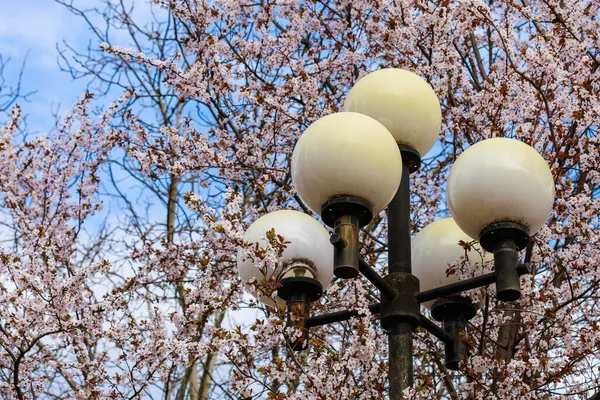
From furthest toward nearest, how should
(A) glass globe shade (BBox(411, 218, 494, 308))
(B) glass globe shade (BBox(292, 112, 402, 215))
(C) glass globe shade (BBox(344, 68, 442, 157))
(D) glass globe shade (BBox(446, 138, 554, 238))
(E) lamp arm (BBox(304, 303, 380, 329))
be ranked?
(C) glass globe shade (BBox(344, 68, 442, 157)), (A) glass globe shade (BBox(411, 218, 494, 308)), (E) lamp arm (BBox(304, 303, 380, 329)), (D) glass globe shade (BBox(446, 138, 554, 238)), (B) glass globe shade (BBox(292, 112, 402, 215))

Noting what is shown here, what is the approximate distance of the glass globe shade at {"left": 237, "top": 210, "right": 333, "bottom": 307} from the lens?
348cm

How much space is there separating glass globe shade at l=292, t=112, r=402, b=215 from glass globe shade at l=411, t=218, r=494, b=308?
0.72 metres

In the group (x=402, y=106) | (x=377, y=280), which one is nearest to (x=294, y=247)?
(x=377, y=280)

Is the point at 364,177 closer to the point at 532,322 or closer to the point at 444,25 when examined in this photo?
the point at 532,322

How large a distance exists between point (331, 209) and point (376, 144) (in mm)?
328

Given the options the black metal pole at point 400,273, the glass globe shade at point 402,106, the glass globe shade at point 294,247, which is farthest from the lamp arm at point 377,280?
the glass globe shade at point 402,106

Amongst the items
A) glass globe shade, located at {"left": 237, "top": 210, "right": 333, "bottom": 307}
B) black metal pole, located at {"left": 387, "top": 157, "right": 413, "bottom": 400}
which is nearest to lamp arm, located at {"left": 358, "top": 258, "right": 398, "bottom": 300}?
black metal pole, located at {"left": 387, "top": 157, "right": 413, "bottom": 400}

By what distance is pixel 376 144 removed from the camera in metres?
3.13

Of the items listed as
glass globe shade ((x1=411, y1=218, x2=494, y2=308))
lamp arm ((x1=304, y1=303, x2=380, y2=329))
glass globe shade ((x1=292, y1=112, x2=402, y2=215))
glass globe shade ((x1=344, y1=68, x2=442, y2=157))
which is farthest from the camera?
glass globe shade ((x1=344, y1=68, x2=442, y2=157))

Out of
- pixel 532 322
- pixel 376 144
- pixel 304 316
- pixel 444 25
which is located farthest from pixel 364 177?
pixel 444 25

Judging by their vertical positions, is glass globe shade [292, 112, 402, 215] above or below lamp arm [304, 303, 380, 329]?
above

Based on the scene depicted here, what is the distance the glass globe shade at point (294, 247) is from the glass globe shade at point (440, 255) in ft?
1.66

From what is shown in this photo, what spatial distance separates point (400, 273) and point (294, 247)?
1.62 feet

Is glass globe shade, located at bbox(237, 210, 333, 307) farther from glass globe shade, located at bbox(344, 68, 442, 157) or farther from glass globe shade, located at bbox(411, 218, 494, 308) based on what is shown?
glass globe shade, located at bbox(344, 68, 442, 157)
